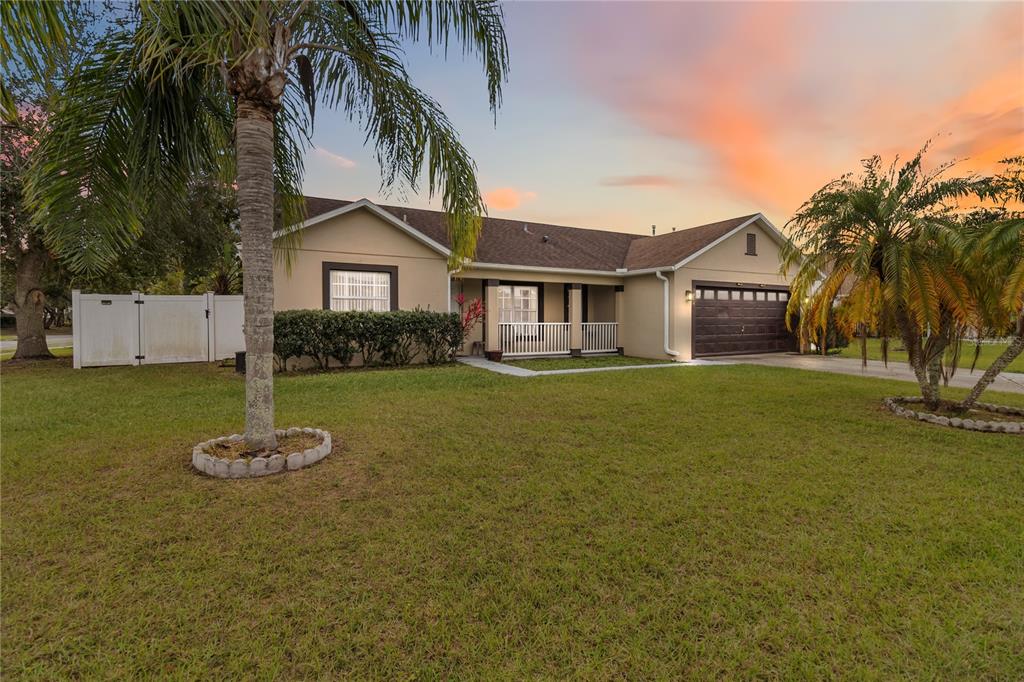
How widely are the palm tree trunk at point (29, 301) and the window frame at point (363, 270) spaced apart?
32.2 feet

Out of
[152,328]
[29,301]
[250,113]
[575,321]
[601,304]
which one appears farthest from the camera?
[601,304]

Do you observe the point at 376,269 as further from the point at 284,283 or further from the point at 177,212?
the point at 177,212

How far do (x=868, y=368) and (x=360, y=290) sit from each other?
14.0 metres

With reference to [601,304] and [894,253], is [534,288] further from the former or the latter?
A: [894,253]

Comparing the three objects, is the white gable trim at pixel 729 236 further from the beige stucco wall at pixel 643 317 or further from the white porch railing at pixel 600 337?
the white porch railing at pixel 600 337

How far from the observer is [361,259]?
40.8 ft

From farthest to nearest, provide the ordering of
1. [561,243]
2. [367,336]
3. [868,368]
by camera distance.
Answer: [561,243], [868,368], [367,336]

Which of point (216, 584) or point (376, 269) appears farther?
point (376, 269)

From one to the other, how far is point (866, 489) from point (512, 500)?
317 cm

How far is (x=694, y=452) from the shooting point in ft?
16.7

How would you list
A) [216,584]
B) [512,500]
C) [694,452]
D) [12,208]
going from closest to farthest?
[216,584] → [512,500] → [694,452] → [12,208]

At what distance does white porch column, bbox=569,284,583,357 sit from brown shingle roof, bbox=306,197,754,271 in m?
0.88

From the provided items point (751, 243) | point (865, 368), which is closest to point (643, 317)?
point (751, 243)

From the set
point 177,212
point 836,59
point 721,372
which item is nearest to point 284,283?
point 177,212
